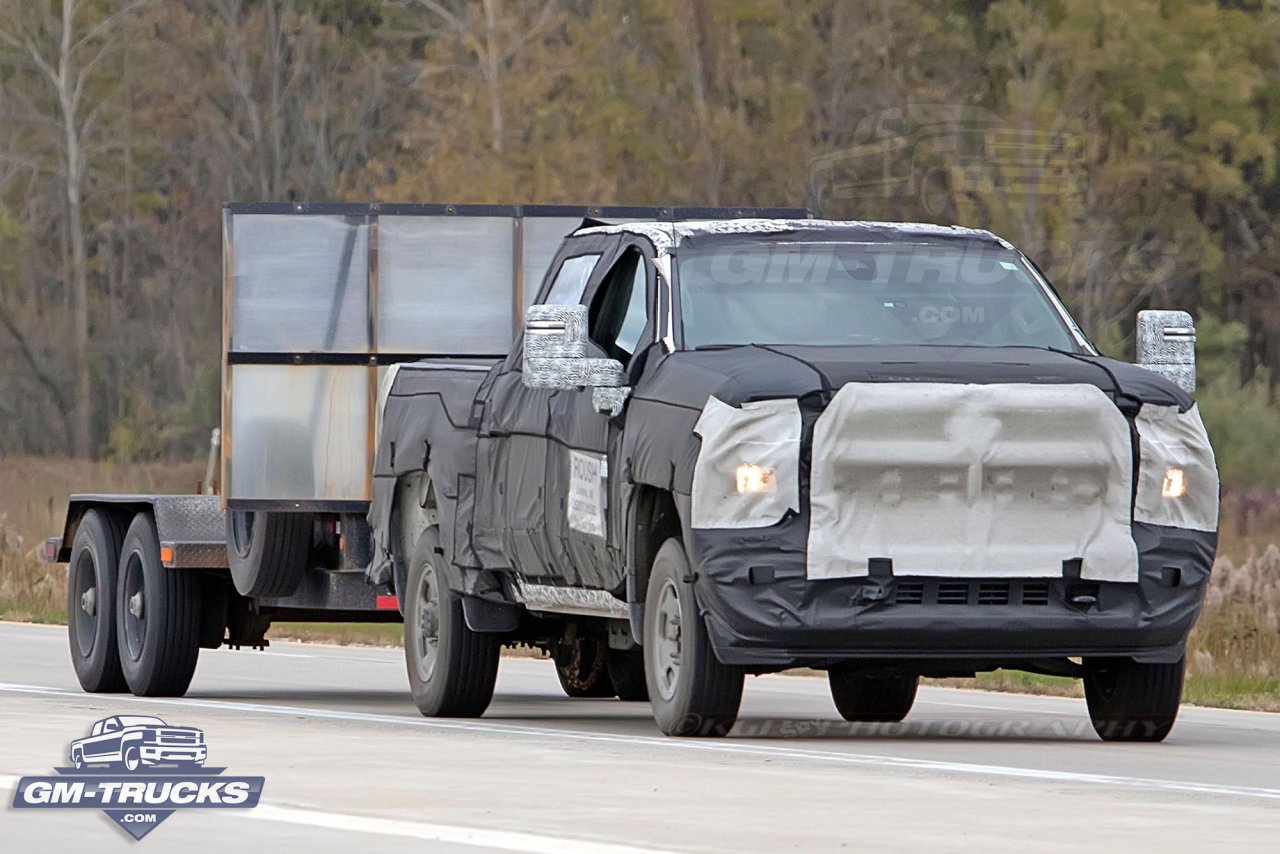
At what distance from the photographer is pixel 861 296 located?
47.8 feet

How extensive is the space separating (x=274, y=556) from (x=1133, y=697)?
17.2ft

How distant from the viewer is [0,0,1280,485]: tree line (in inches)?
2071

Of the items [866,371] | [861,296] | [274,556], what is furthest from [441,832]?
[274,556]

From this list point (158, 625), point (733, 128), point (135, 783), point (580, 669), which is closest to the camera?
point (135, 783)

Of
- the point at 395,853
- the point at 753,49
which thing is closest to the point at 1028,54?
the point at 753,49

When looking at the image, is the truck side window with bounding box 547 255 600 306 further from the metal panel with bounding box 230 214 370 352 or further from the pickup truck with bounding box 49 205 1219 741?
the metal panel with bounding box 230 214 370 352

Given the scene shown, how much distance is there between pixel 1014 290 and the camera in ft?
48.8

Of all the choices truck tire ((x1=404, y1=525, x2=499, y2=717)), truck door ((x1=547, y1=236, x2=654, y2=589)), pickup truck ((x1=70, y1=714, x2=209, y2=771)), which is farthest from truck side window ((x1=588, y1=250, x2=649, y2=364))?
pickup truck ((x1=70, y1=714, x2=209, y2=771))

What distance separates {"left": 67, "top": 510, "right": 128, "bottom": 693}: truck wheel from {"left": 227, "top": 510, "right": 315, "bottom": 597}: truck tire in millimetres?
1459

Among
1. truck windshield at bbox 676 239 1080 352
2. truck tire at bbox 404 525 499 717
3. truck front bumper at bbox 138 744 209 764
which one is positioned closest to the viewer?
truck front bumper at bbox 138 744 209 764

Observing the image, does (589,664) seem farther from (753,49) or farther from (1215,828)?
(753,49)

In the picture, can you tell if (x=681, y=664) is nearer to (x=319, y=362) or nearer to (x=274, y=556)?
(x=274, y=556)

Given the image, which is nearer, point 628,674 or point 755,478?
point 755,478

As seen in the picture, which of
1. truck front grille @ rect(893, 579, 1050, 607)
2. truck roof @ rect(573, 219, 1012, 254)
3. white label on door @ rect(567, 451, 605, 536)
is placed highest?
truck roof @ rect(573, 219, 1012, 254)
